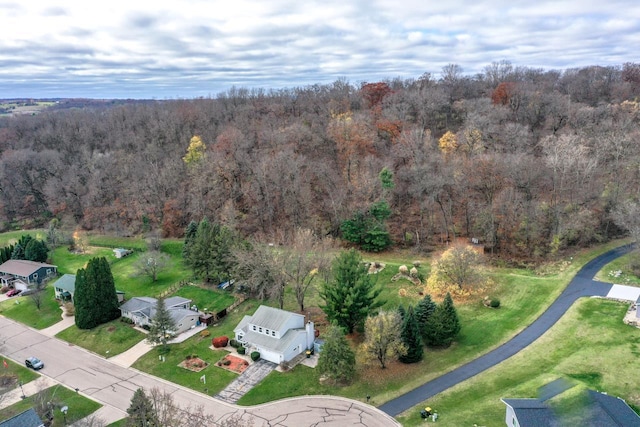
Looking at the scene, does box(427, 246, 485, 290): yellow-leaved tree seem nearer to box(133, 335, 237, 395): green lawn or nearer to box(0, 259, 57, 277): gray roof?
box(133, 335, 237, 395): green lawn

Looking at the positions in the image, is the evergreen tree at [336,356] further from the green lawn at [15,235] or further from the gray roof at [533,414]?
the green lawn at [15,235]

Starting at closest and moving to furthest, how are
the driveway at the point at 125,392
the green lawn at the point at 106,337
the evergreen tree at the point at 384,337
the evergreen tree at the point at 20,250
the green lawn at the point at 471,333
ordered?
the driveway at the point at 125,392 < the green lawn at the point at 471,333 < the evergreen tree at the point at 384,337 < the green lawn at the point at 106,337 < the evergreen tree at the point at 20,250

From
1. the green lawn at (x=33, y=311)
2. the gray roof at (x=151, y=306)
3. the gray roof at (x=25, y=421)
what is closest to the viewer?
the gray roof at (x=25, y=421)

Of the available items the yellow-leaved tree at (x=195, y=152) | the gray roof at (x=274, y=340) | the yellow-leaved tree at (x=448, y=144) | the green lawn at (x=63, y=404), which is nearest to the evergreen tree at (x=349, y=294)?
the gray roof at (x=274, y=340)

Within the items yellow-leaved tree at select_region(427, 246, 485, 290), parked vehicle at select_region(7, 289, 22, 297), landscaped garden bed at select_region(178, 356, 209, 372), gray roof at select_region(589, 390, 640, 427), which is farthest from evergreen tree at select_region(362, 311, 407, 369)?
parked vehicle at select_region(7, 289, 22, 297)

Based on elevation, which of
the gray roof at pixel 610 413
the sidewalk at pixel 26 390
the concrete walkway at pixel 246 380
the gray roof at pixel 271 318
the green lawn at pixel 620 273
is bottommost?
the sidewalk at pixel 26 390

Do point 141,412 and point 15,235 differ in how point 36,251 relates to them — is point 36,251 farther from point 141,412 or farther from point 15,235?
point 141,412

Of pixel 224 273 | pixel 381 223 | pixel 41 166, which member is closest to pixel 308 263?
pixel 224 273
